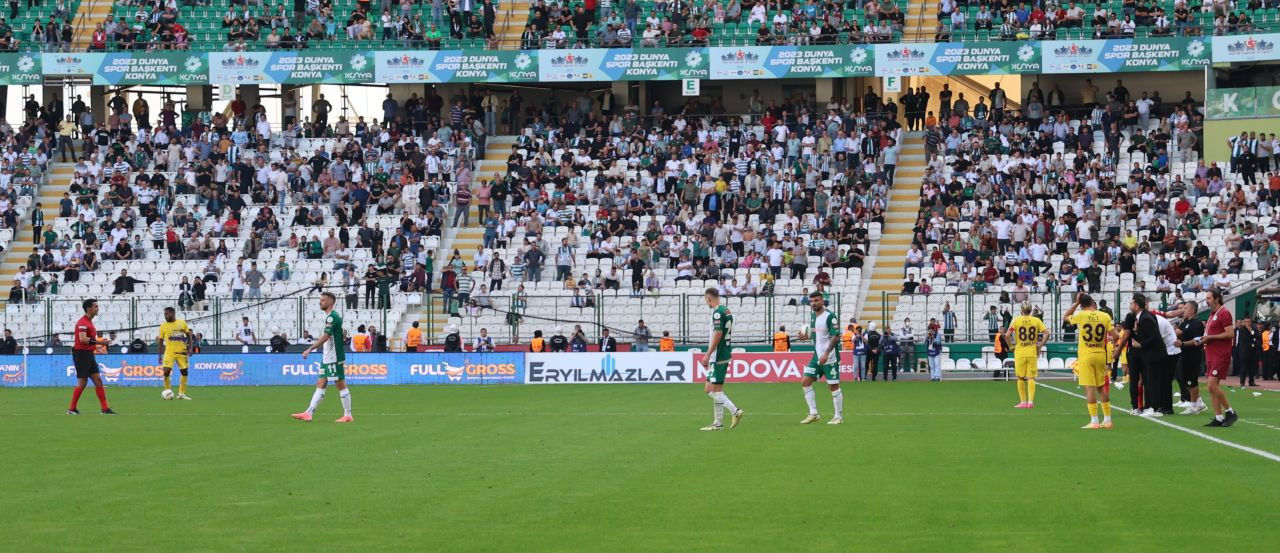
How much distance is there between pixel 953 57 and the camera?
51812 millimetres

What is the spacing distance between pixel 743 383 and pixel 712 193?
11.6m

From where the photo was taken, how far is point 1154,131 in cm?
5012

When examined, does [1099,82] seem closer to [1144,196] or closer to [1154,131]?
[1154,131]

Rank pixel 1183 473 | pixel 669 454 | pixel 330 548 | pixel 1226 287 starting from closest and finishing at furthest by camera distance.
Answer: pixel 330 548 → pixel 1183 473 → pixel 669 454 → pixel 1226 287

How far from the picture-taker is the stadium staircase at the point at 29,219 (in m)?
49.8

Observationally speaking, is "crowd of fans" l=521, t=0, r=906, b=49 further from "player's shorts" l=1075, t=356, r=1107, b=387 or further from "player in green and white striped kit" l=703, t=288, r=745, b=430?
"player in green and white striped kit" l=703, t=288, r=745, b=430

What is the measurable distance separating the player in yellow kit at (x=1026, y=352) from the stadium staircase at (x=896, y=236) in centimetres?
1616

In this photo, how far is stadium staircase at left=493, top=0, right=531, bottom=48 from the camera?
182 feet

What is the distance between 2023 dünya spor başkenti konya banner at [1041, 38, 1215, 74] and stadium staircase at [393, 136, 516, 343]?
18176mm

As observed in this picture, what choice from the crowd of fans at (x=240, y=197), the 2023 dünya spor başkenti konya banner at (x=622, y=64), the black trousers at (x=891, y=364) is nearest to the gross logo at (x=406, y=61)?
the crowd of fans at (x=240, y=197)

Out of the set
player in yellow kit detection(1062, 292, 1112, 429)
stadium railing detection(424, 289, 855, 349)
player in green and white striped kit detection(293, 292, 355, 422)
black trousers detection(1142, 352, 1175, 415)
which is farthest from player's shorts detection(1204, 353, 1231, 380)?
stadium railing detection(424, 289, 855, 349)

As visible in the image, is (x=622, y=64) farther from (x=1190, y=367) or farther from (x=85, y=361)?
(x=1190, y=367)

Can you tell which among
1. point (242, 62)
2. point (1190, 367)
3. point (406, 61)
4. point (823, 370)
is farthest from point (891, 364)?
point (242, 62)

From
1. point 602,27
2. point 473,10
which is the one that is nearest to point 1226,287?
point 602,27
